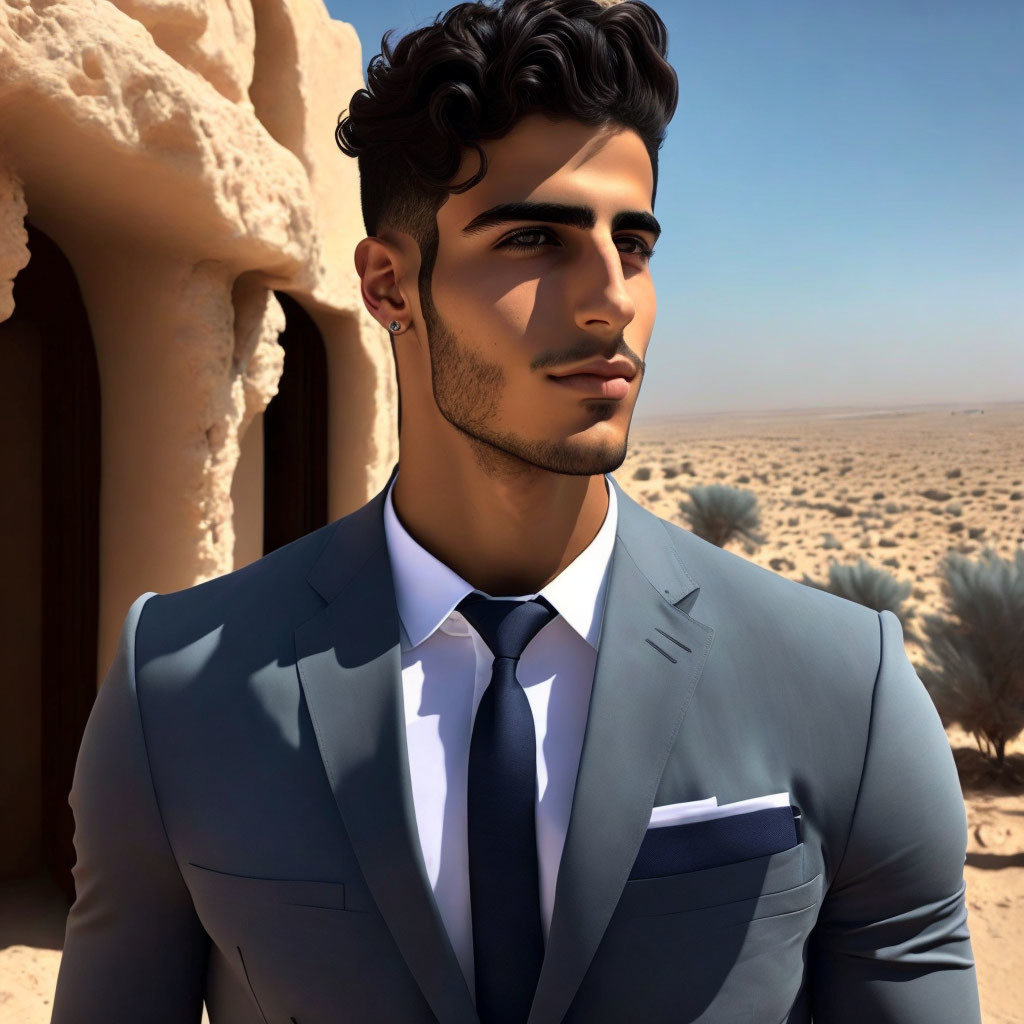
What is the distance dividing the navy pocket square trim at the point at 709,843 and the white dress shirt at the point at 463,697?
0.12m

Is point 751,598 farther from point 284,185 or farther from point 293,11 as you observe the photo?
point 293,11

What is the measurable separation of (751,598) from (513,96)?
0.75m

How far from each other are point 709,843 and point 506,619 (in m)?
0.38

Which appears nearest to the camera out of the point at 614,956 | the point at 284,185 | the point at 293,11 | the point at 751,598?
the point at 614,956

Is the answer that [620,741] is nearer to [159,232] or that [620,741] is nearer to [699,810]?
[699,810]

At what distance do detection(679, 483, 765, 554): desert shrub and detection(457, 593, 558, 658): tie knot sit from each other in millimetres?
17993

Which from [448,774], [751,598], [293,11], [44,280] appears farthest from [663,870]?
[293,11]

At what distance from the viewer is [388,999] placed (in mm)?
1217

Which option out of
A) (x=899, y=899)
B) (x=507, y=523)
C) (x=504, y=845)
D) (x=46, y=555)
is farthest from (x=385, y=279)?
(x=46, y=555)

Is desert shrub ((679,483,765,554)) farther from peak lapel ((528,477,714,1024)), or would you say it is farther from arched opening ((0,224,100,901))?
peak lapel ((528,477,714,1024))

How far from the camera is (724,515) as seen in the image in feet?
63.5

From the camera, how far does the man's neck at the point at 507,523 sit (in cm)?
140

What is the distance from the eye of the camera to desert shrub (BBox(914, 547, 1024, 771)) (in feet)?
26.5

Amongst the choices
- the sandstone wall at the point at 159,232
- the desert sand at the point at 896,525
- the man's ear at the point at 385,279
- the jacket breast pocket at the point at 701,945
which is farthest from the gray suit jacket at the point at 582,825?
the desert sand at the point at 896,525
